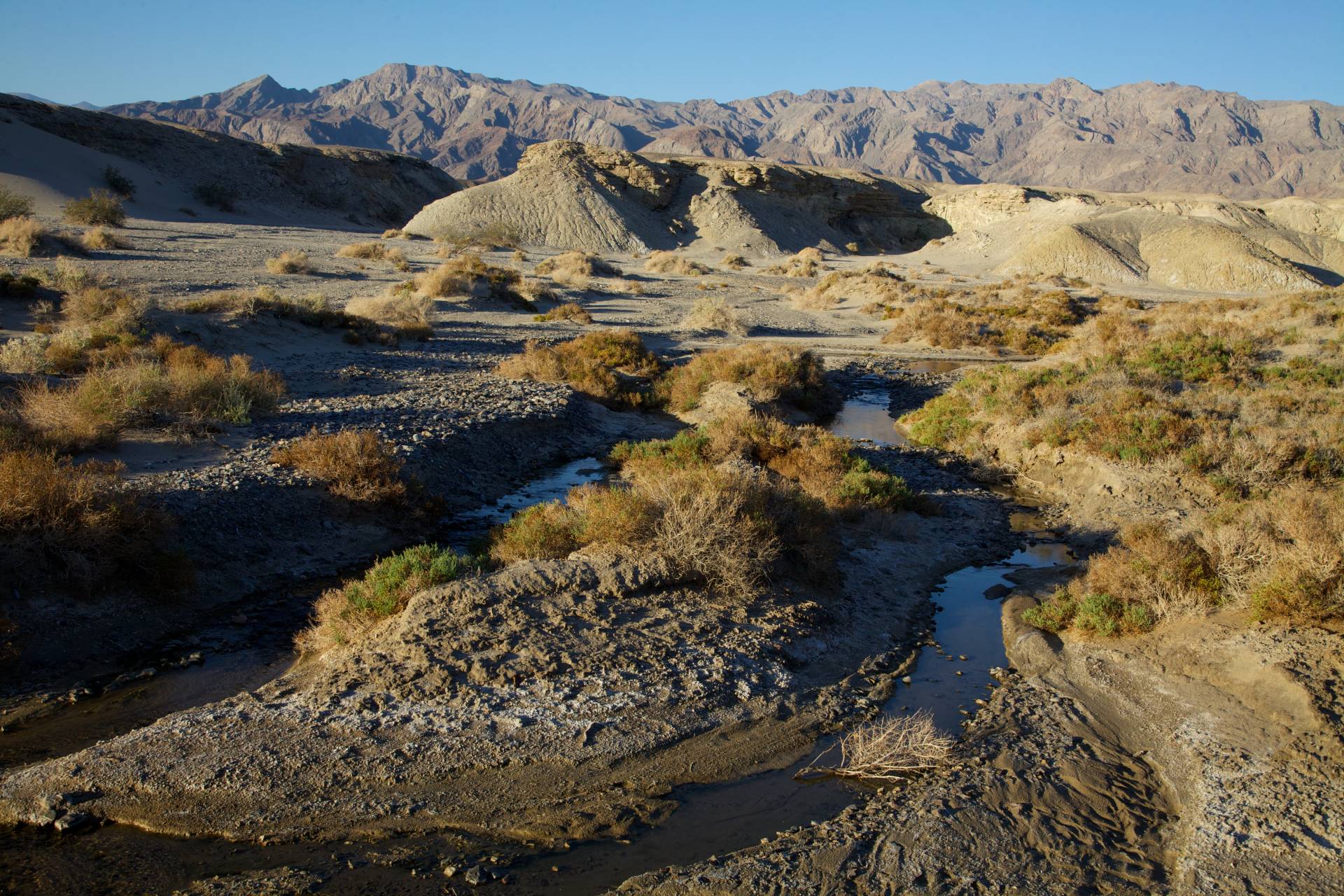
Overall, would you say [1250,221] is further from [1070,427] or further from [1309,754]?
[1309,754]

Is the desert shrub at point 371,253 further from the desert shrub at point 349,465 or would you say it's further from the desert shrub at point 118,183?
the desert shrub at point 349,465

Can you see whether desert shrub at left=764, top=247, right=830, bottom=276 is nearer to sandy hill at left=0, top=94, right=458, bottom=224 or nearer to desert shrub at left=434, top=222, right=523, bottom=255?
desert shrub at left=434, top=222, right=523, bottom=255

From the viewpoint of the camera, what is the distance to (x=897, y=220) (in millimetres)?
71375

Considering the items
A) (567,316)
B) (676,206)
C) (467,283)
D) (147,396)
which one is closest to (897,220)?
(676,206)

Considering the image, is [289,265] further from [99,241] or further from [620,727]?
[620,727]

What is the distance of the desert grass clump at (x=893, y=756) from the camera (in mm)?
5895

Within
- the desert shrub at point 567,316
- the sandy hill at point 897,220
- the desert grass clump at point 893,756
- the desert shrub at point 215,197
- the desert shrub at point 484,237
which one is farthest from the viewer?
the desert shrub at point 215,197

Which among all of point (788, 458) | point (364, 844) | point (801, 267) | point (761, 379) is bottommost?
point (364, 844)

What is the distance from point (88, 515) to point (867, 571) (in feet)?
25.3

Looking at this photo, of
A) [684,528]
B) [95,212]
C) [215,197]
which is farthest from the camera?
[215,197]

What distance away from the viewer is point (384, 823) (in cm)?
526

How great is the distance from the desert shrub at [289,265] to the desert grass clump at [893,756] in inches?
1030

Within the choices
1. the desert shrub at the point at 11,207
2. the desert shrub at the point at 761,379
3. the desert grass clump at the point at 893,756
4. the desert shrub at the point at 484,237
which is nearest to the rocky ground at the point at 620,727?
the desert grass clump at the point at 893,756

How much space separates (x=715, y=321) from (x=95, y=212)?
92.4 feet
